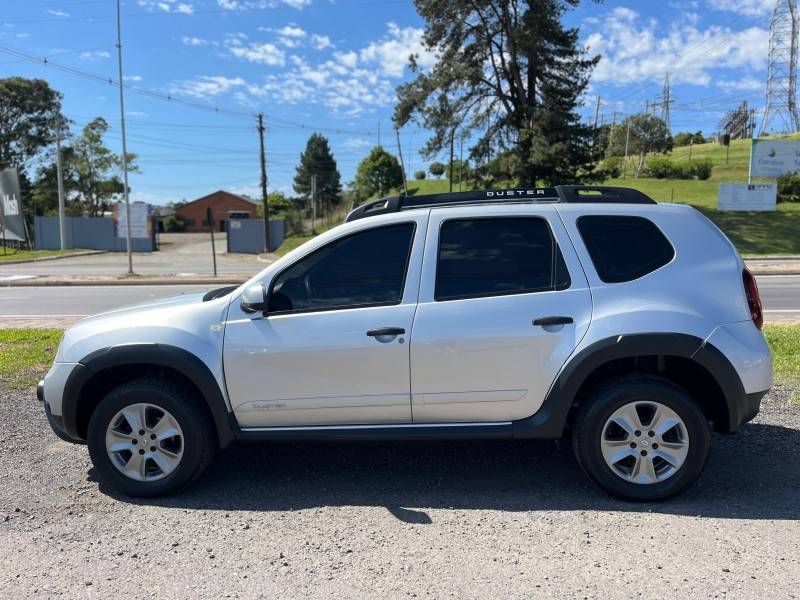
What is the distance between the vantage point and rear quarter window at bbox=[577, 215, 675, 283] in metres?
3.63

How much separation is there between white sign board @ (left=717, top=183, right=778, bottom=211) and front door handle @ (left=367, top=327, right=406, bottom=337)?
125 feet

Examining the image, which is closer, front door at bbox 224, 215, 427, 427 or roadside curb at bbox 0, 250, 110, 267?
front door at bbox 224, 215, 427, 427

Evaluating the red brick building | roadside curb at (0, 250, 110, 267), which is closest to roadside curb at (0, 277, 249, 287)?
roadside curb at (0, 250, 110, 267)

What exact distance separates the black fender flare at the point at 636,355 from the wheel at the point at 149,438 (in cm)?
209

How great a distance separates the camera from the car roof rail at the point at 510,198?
3861 millimetres

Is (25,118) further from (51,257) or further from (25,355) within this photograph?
(25,355)

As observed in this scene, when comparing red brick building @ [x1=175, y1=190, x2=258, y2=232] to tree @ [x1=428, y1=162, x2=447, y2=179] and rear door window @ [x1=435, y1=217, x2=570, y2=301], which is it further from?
rear door window @ [x1=435, y1=217, x2=570, y2=301]

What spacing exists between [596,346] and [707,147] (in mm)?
84248

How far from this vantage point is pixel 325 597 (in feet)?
8.87

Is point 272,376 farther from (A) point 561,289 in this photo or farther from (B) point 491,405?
(A) point 561,289

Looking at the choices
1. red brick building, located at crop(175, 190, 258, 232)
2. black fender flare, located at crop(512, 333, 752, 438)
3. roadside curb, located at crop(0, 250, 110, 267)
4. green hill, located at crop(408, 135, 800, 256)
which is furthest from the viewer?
red brick building, located at crop(175, 190, 258, 232)

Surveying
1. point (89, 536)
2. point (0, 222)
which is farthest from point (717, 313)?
point (0, 222)

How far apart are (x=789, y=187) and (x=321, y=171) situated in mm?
68052

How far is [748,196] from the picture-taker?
36094mm
